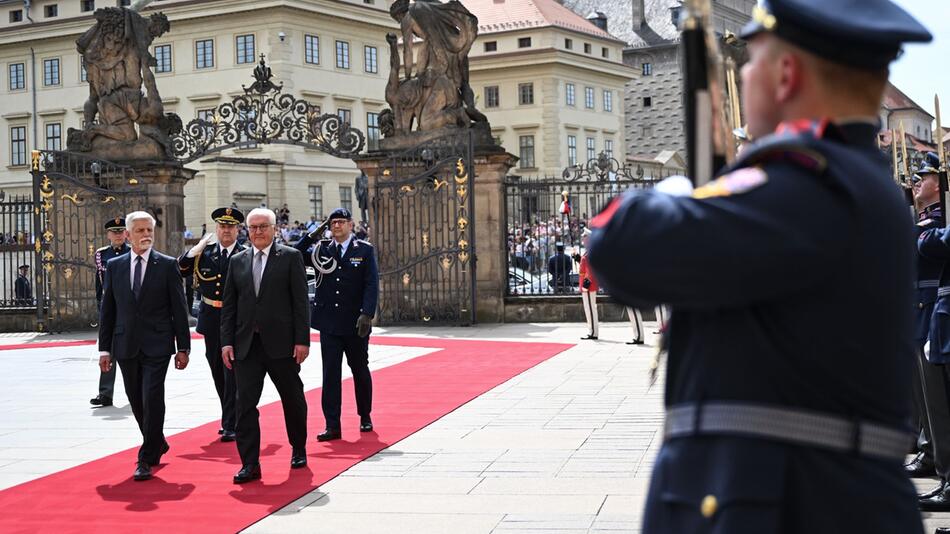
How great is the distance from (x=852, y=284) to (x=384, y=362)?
14.0m

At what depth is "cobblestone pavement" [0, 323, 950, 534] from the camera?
707cm

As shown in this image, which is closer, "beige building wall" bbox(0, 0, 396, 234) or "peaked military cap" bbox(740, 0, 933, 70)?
"peaked military cap" bbox(740, 0, 933, 70)

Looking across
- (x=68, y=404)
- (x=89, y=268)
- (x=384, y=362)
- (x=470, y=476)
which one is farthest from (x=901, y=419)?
(x=89, y=268)

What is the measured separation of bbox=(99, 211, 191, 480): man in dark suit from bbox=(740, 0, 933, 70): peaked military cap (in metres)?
7.06

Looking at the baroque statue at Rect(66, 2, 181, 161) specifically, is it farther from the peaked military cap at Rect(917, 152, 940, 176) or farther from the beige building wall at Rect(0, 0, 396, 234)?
the beige building wall at Rect(0, 0, 396, 234)

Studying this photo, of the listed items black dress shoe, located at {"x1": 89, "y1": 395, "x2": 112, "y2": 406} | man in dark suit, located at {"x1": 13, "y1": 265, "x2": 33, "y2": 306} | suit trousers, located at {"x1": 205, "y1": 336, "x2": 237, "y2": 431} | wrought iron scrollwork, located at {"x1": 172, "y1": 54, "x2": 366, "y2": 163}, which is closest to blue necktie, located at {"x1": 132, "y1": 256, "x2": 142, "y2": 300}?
suit trousers, located at {"x1": 205, "y1": 336, "x2": 237, "y2": 431}

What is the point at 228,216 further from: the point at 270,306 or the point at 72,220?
the point at 72,220

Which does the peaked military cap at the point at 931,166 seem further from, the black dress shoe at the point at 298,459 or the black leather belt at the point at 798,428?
the black leather belt at the point at 798,428

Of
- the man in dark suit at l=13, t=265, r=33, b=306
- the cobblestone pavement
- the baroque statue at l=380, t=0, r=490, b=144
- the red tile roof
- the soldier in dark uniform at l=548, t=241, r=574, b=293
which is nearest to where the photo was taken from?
the cobblestone pavement

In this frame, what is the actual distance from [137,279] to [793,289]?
24.8 ft

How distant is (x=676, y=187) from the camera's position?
7.98ft

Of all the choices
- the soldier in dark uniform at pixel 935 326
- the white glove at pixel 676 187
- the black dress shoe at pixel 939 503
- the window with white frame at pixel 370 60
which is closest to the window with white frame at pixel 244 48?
the window with white frame at pixel 370 60

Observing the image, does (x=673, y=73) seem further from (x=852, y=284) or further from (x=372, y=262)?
(x=852, y=284)

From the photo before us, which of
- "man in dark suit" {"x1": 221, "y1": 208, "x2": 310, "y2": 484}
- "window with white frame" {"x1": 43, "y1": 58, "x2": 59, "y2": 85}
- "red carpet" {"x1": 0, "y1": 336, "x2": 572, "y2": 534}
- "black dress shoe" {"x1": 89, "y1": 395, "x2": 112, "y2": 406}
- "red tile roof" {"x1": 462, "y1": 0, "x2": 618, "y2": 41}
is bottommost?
"red carpet" {"x1": 0, "y1": 336, "x2": 572, "y2": 534}
